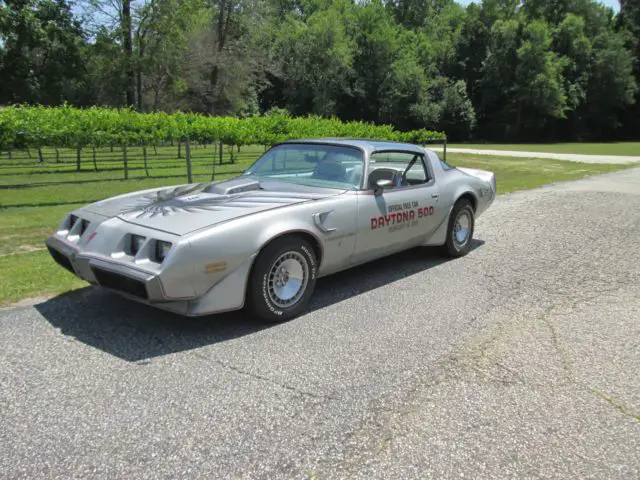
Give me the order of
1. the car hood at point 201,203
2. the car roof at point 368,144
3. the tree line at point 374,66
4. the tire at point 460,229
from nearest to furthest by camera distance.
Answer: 1. the car hood at point 201,203
2. the car roof at point 368,144
3. the tire at point 460,229
4. the tree line at point 374,66

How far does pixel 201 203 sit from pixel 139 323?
1.07 metres

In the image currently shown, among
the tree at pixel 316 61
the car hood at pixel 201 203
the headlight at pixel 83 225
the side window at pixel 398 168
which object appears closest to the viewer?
the car hood at pixel 201 203

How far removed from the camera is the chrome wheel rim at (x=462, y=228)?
20.5ft

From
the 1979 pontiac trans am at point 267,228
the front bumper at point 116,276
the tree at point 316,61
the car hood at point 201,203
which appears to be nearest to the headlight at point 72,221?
the 1979 pontiac trans am at point 267,228

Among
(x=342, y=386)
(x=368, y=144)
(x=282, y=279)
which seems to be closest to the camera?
(x=342, y=386)

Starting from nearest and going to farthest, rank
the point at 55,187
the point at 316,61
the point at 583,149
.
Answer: the point at 55,187 → the point at 583,149 → the point at 316,61

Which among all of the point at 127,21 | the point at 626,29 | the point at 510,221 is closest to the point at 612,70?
the point at 626,29

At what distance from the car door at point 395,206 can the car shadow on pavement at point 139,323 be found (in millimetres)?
505

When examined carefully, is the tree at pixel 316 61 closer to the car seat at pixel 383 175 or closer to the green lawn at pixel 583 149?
the green lawn at pixel 583 149

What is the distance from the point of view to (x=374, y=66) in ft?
193

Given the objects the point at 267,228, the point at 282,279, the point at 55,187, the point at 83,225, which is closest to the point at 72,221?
the point at 83,225

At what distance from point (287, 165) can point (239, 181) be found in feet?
1.73

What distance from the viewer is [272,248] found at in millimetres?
3992

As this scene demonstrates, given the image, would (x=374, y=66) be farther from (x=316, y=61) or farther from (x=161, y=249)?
(x=161, y=249)
